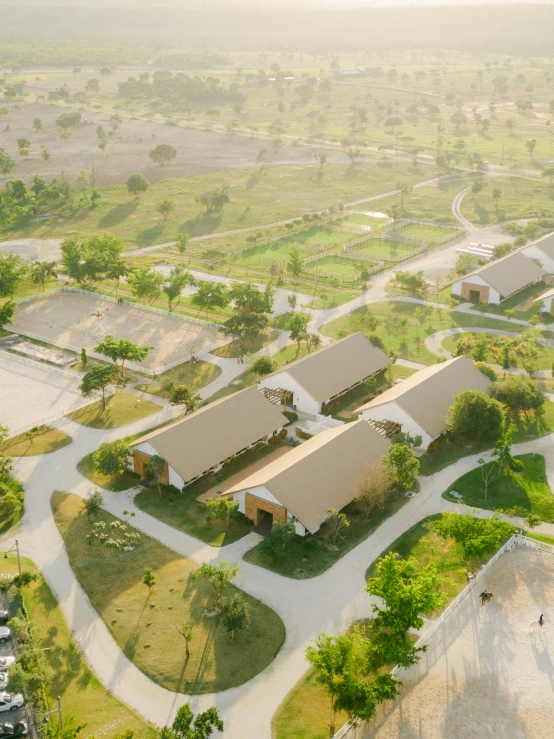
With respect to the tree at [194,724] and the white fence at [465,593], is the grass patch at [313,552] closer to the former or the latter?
the white fence at [465,593]

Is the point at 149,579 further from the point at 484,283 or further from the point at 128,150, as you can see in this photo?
the point at 128,150

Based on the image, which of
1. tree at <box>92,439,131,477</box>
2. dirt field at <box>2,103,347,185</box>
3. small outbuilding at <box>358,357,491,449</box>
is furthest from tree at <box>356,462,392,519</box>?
dirt field at <box>2,103,347,185</box>

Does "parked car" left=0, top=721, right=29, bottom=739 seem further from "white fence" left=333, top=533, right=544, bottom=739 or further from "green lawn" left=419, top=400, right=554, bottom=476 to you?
"green lawn" left=419, top=400, right=554, bottom=476

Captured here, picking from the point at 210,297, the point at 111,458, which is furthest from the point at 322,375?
the point at 210,297

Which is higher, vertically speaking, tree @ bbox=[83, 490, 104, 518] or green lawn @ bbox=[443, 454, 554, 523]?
tree @ bbox=[83, 490, 104, 518]

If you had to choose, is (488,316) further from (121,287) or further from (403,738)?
(403,738)

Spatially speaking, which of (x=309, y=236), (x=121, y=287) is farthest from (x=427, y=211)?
(x=121, y=287)
